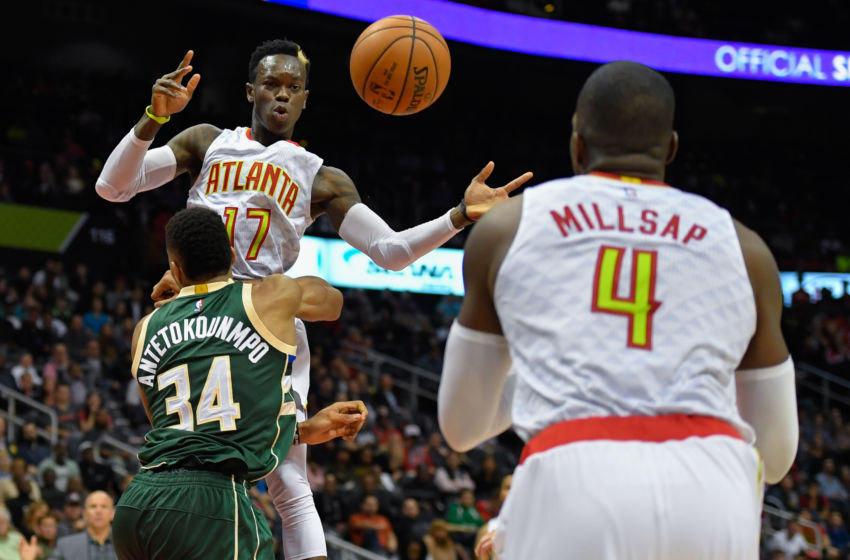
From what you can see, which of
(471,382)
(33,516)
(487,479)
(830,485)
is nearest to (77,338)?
(33,516)

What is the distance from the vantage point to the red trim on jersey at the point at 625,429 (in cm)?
234

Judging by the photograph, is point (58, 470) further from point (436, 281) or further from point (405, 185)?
point (405, 185)

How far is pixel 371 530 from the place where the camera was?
12.9 m

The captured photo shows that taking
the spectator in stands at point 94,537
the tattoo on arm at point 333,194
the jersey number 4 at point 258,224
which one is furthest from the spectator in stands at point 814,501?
the jersey number 4 at point 258,224

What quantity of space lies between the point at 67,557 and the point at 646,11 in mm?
19887

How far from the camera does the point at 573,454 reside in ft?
7.64

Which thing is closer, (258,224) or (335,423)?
(335,423)

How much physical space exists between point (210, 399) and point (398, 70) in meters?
2.33

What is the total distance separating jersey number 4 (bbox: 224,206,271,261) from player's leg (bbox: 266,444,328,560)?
942mm

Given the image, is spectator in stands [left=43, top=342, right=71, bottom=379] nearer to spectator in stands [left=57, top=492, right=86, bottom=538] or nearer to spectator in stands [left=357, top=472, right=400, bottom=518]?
spectator in stands [left=57, top=492, right=86, bottom=538]

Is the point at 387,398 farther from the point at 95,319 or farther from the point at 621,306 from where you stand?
the point at 621,306

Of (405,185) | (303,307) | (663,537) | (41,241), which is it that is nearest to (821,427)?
(405,185)

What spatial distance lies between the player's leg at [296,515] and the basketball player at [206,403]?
1.80 feet

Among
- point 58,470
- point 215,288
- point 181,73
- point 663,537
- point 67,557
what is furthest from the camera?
point 58,470
